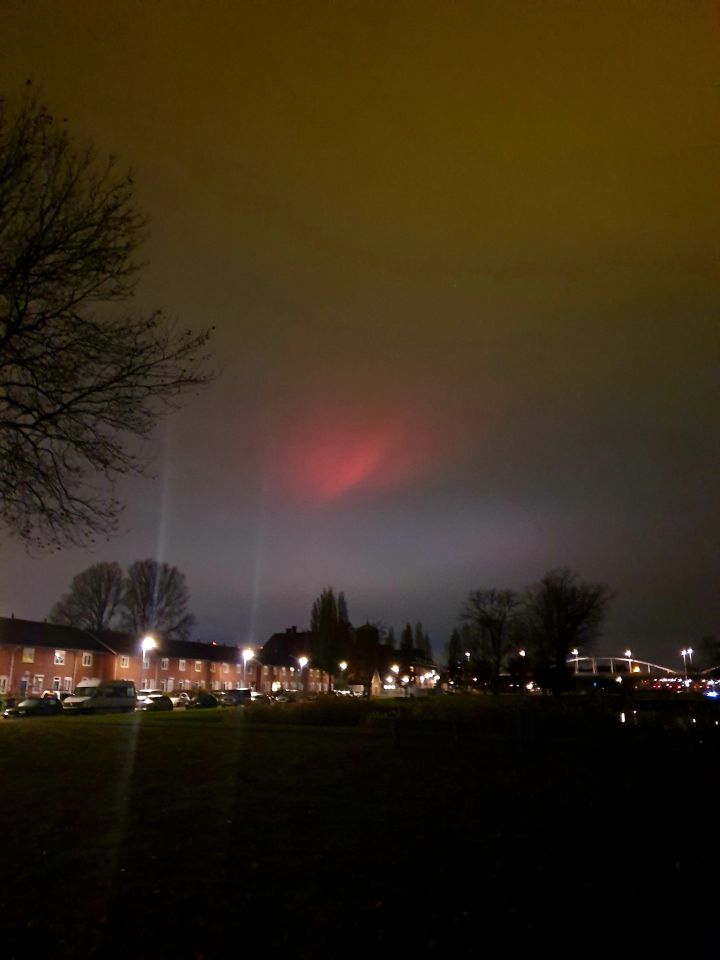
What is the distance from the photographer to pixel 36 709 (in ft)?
131

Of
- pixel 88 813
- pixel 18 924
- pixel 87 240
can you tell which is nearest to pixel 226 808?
pixel 88 813

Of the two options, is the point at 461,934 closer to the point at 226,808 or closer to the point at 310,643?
the point at 226,808

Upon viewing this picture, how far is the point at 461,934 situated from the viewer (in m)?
5.99

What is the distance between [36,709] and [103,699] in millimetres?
4607

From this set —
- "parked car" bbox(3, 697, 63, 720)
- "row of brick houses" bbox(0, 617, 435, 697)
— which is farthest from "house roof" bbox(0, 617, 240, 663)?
"parked car" bbox(3, 697, 63, 720)

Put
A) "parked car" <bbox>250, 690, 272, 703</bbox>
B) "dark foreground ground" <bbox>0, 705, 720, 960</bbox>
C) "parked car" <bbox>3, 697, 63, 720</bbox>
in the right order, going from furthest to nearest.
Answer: "parked car" <bbox>250, 690, 272, 703</bbox>
"parked car" <bbox>3, 697, 63, 720</bbox>
"dark foreground ground" <bbox>0, 705, 720, 960</bbox>

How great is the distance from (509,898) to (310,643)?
2444 inches

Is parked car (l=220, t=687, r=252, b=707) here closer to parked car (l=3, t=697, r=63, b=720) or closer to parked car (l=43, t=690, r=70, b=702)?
parked car (l=43, t=690, r=70, b=702)

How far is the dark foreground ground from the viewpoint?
606 cm

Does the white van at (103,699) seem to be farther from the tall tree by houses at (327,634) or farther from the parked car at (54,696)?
the tall tree by houses at (327,634)

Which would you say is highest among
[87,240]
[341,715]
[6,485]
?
[87,240]

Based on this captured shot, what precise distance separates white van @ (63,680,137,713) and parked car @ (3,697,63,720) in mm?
935

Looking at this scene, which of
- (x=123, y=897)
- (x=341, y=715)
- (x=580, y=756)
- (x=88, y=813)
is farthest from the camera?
(x=341, y=715)

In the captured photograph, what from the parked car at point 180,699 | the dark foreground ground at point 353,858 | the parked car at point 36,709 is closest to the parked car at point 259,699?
the parked car at point 180,699
